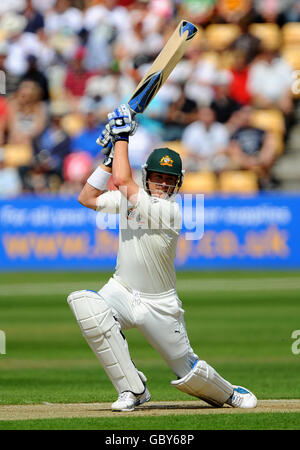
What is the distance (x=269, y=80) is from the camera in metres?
17.4

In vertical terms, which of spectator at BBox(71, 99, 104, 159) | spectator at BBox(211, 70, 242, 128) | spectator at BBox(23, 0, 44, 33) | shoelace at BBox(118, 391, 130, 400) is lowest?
shoelace at BBox(118, 391, 130, 400)

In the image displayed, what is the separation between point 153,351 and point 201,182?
7.22 metres

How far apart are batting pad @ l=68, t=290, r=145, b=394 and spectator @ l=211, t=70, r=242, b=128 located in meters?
11.8

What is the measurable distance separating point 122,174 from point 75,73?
13.2 meters

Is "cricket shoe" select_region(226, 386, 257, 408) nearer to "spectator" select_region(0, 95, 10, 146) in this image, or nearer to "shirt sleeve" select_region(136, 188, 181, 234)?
"shirt sleeve" select_region(136, 188, 181, 234)

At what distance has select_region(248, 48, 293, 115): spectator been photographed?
17.4 m

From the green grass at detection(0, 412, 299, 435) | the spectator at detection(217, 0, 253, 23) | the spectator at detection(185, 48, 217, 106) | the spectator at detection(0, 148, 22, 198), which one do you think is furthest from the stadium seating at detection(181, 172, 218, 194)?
the green grass at detection(0, 412, 299, 435)

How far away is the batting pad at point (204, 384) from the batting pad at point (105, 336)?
0.92ft

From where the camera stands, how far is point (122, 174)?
5566mm

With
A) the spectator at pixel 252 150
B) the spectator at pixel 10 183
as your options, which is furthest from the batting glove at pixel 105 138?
the spectator at pixel 10 183

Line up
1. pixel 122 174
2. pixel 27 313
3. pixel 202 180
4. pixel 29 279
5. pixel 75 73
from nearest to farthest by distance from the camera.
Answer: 1. pixel 122 174
2. pixel 27 313
3. pixel 29 279
4. pixel 202 180
5. pixel 75 73

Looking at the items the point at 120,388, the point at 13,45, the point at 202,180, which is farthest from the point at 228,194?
the point at 120,388

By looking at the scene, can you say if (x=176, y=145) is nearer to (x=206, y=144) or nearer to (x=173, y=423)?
(x=206, y=144)

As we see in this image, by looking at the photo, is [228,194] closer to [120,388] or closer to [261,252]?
[261,252]
